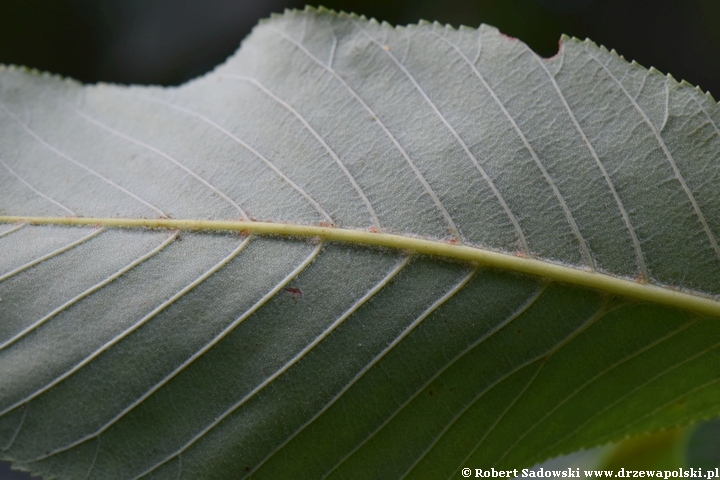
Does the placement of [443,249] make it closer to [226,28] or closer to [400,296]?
[400,296]

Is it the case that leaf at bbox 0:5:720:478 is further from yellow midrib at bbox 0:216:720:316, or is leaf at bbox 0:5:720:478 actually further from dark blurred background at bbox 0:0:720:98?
dark blurred background at bbox 0:0:720:98

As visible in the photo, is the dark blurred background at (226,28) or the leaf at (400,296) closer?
the leaf at (400,296)

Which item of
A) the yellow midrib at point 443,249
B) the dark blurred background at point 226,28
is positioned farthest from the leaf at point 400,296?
the dark blurred background at point 226,28

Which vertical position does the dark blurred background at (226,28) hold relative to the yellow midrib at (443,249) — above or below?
above

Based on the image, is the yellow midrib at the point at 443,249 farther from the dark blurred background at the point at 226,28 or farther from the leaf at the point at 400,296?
the dark blurred background at the point at 226,28

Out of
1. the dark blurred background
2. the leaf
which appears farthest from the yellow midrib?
the dark blurred background

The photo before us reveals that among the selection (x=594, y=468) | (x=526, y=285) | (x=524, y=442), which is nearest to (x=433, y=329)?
(x=526, y=285)

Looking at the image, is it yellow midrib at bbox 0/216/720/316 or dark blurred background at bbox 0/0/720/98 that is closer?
yellow midrib at bbox 0/216/720/316

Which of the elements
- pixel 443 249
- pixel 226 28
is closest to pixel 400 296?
pixel 443 249
